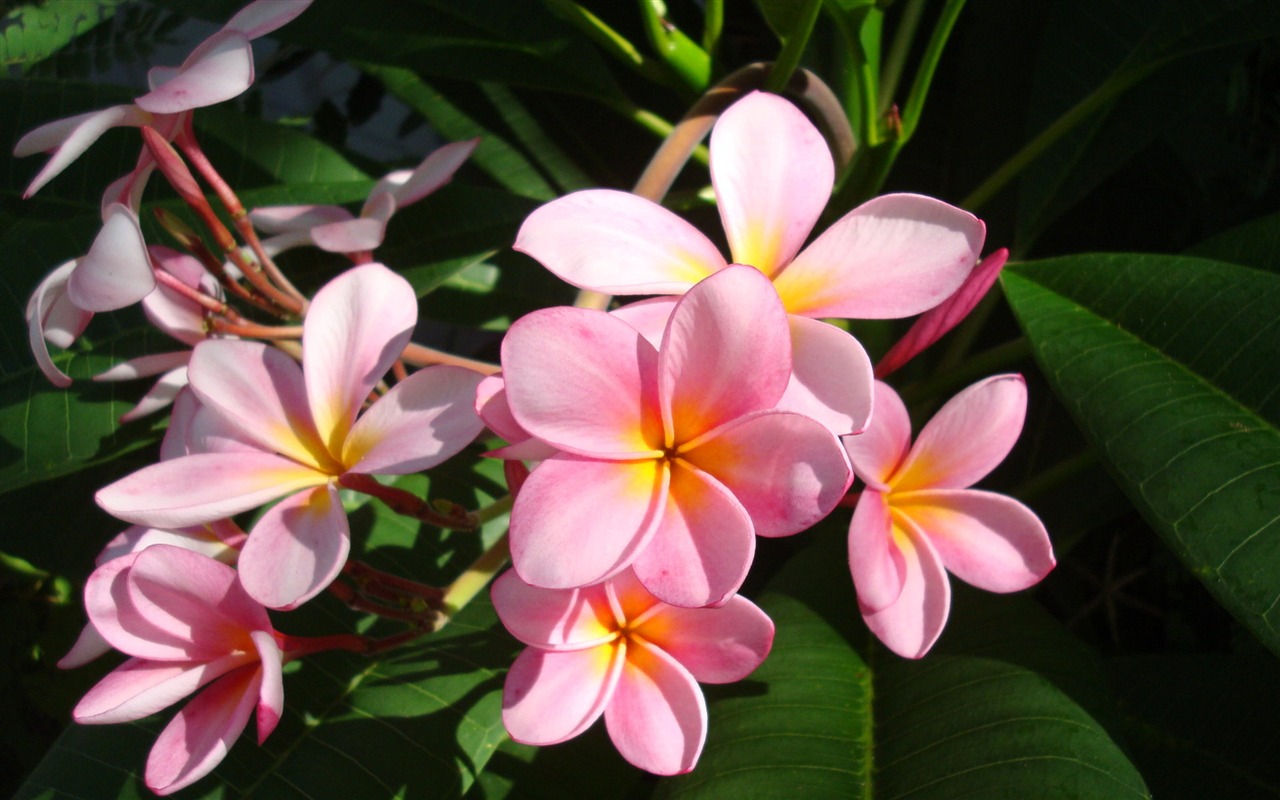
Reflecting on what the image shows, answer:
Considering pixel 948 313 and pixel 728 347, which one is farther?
pixel 948 313

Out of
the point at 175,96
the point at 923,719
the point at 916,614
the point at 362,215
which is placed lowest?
the point at 923,719

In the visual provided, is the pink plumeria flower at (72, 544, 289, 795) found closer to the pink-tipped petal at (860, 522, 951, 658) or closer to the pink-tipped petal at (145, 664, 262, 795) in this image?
the pink-tipped petal at (145, 664, 262, 795)

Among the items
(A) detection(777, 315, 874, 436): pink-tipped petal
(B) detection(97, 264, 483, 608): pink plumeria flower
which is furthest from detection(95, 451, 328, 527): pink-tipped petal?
(A) detection(777, 315, 874, 436): pink-tipped petal

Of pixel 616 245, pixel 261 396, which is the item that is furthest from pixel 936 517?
pixel 261 396

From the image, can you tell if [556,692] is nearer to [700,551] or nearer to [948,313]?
[700,551]

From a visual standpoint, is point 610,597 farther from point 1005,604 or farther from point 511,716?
point 1005,604
